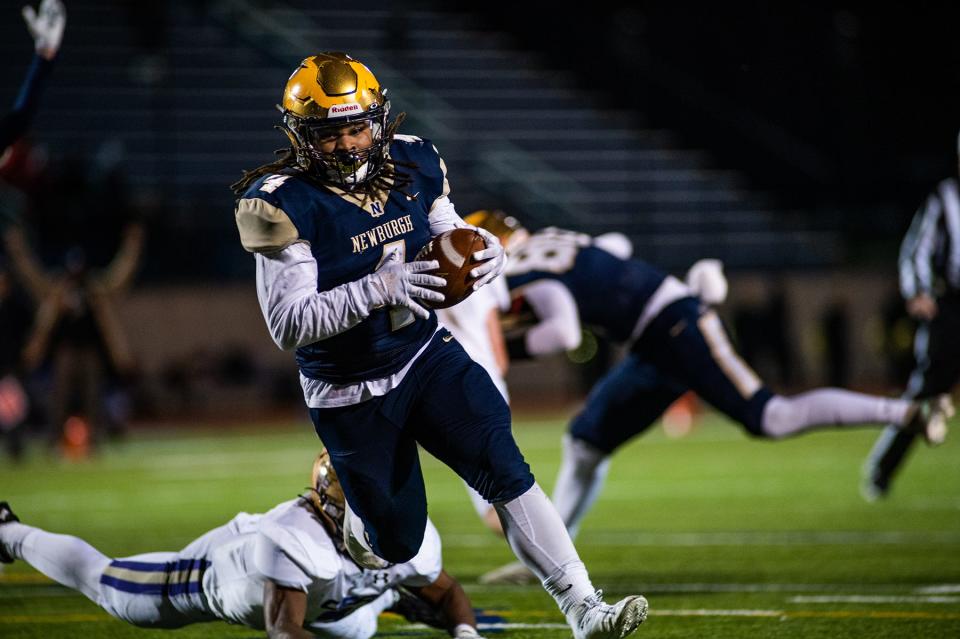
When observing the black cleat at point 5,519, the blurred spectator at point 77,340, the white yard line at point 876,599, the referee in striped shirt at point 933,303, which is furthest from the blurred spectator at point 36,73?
the blurred spectator at point 77,340

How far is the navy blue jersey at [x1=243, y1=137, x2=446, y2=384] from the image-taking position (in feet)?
12.7

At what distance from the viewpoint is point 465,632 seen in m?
4.19

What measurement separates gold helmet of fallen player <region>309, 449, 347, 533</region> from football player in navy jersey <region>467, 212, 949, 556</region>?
69.7 inches

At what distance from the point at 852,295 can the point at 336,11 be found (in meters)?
8.37

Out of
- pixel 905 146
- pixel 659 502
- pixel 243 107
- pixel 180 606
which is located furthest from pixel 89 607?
pixel 905 146

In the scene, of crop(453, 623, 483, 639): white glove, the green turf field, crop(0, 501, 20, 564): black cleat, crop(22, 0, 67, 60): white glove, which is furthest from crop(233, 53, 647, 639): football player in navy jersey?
crop(22, 0, 67, 60): white glove

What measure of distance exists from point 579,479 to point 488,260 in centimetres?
229

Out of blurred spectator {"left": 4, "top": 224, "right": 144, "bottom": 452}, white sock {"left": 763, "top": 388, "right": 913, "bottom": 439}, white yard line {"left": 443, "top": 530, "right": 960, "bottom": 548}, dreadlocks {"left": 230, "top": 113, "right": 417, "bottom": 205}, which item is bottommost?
blurred spectator {"left": 4, "top": 224, "right": 144, "bottom": 452}

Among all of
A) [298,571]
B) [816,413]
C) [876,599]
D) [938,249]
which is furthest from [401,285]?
[938,249]

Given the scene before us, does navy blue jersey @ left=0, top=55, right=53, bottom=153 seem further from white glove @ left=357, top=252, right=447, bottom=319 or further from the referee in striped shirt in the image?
the referee in striped shirt

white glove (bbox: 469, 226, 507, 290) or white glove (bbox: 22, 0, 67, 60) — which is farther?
white glove (bbox: 22, 0, 67, 60)

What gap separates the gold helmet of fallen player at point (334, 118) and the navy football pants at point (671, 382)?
7.37 ft

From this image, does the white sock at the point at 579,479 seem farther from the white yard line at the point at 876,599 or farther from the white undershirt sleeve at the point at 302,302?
the white undershirt sleeve at the point at 302,302

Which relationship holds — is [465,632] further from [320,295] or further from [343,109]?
[343,109]
